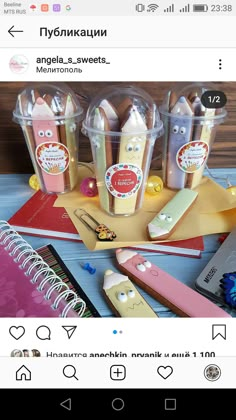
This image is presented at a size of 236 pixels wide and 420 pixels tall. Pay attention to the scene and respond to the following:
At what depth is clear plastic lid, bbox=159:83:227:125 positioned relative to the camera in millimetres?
592

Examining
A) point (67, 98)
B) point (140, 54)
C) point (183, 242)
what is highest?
point (140, 54)

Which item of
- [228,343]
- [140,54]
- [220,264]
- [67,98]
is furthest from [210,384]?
[67,98]

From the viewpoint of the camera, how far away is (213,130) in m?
0.63

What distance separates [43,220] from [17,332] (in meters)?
0.24

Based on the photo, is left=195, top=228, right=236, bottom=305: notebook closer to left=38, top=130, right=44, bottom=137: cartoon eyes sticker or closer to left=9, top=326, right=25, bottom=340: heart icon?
left=9, top=326, right=25, bottom=340: heart icon

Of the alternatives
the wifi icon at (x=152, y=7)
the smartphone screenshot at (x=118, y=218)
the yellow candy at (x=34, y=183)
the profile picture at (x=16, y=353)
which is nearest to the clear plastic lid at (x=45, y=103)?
the smartphone screenshot at (x=118, y=218)

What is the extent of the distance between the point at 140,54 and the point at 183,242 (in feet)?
0.81

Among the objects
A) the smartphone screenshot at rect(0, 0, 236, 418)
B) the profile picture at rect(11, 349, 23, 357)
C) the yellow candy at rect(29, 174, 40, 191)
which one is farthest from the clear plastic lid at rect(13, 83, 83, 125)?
the profile picture at rect(11, 349, 23, 357)

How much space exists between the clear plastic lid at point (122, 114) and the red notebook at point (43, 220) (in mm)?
129

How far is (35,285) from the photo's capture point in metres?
0.45

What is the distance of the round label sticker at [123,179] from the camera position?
1.87 ft

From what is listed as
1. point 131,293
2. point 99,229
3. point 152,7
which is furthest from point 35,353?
point 152,7
